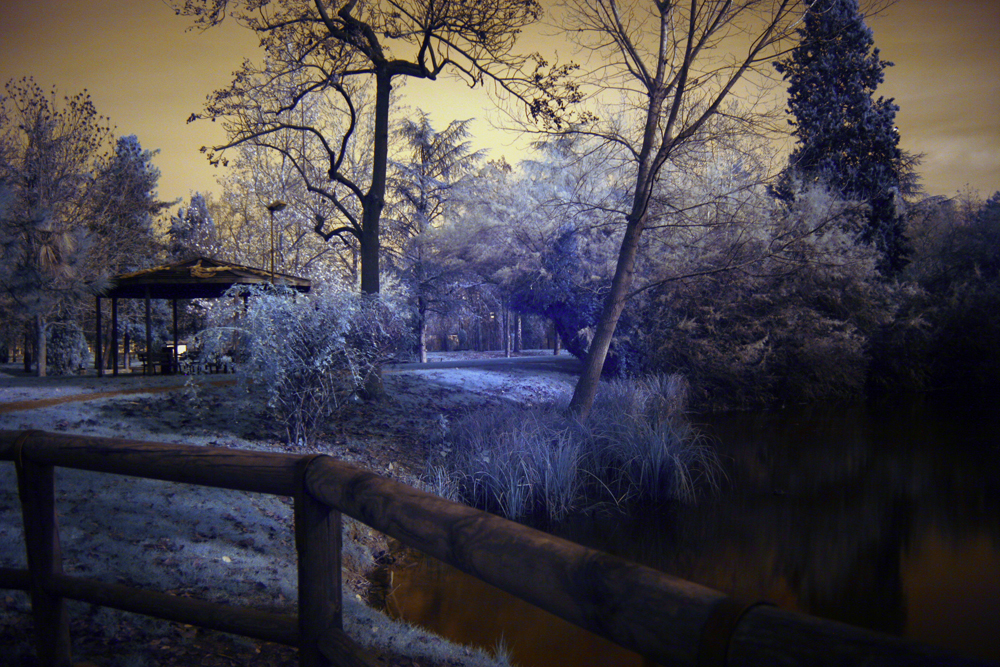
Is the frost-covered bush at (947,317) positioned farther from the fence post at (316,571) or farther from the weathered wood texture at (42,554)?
the weathered wood texture at (42,554)

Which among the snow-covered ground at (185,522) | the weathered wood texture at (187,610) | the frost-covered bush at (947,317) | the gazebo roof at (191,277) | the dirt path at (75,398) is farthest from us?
the frost-covered bush at (947,317)

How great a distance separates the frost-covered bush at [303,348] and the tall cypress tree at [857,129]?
53.7 feet

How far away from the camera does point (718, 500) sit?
9.38m

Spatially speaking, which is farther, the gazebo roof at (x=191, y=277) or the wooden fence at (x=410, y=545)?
the gazebo roof at (x=191, y=277)

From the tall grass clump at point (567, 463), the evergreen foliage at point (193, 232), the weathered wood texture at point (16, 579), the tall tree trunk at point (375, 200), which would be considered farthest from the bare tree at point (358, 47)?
the evergreen foliage at point (193, 232)

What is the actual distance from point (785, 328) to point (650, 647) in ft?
54.4

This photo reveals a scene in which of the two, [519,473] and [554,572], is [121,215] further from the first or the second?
[554,572]

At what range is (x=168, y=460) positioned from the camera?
7.56 feet

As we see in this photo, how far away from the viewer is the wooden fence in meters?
0.95

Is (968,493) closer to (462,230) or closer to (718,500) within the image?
(718,500)

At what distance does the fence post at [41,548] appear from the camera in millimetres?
2568

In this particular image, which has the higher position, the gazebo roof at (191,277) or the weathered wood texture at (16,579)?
the gazebo roof at (191,277)

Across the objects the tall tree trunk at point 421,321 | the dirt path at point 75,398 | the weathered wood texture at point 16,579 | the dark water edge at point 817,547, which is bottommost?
the dark water edge at point 817,547

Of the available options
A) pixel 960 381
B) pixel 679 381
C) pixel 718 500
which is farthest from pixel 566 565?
pixel 960 381
